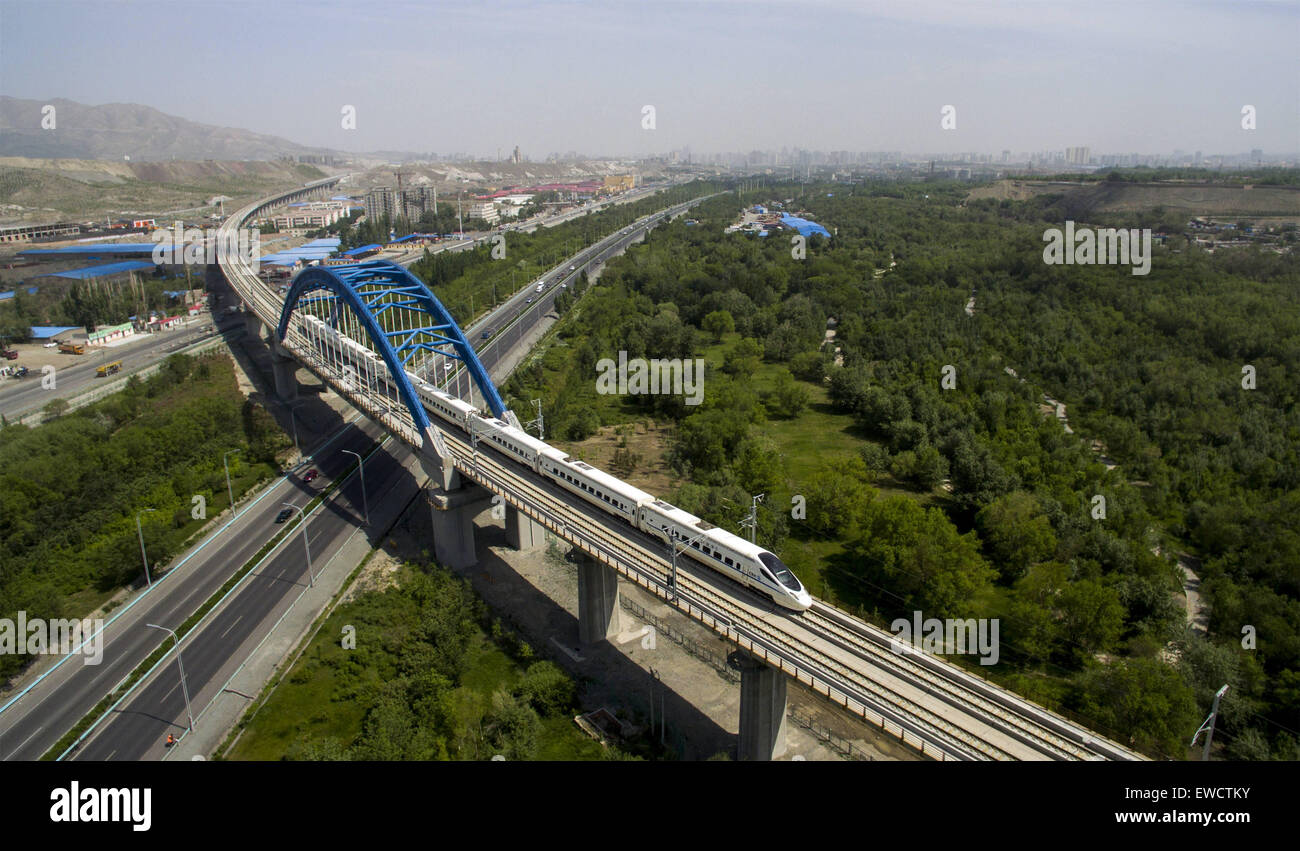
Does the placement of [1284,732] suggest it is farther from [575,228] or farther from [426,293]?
[575,228]

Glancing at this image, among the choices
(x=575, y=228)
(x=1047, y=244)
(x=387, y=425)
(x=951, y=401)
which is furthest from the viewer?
(x=575, y=228)

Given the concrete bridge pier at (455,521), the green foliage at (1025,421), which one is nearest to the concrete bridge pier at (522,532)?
the concrete bridge pier at (455,521)

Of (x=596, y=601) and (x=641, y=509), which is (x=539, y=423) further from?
(x=641, y=509)

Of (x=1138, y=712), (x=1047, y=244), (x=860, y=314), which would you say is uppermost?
(x=1047, y=244)

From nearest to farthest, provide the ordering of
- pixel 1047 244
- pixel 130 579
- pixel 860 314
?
pixel 130 579 < pixel 860 314 < pixel 1047 244

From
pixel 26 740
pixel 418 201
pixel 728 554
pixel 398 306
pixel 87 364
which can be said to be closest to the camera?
pixel 26 740

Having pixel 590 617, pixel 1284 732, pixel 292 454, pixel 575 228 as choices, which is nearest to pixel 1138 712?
pixel 1284 732

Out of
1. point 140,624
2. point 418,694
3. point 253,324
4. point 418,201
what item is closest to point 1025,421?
point 418,694
